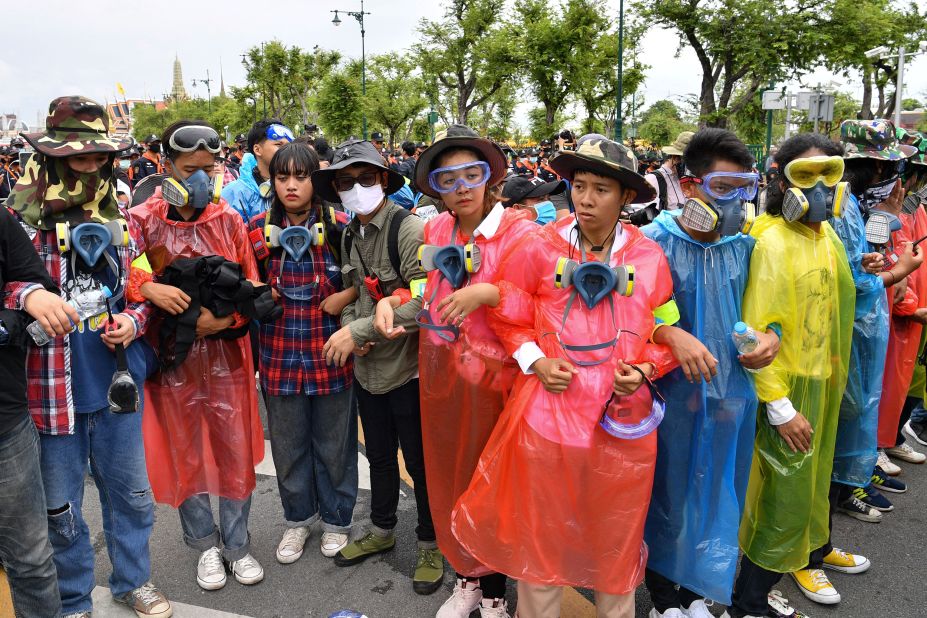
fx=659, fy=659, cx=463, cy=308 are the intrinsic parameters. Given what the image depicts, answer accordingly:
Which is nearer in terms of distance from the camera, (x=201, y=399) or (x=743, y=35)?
(x=201, y=399)

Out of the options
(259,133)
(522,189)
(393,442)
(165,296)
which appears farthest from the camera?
(522,189)

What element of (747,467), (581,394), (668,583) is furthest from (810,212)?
(668,583)

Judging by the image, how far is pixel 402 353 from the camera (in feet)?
9.61

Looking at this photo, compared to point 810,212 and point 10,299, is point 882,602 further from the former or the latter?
point 10,299

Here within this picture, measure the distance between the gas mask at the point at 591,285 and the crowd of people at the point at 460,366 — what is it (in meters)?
0.01

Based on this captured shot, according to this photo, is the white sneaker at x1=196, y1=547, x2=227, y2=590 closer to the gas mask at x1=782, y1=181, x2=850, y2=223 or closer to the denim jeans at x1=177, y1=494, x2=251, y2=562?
the denim jeans at x1=177, y1=494, x2=251, y2=562

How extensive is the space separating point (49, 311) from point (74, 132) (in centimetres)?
82

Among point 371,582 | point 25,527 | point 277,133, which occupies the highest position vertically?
point 277,133

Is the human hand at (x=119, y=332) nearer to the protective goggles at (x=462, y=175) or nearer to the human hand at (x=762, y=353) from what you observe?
the protective goggles at (x=462, y=175)

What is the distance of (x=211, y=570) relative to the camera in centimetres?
308

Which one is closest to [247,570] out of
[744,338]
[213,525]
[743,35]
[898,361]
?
[213,525]

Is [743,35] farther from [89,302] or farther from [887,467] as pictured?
[89,302]

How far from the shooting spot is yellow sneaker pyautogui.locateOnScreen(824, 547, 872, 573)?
3105 mm

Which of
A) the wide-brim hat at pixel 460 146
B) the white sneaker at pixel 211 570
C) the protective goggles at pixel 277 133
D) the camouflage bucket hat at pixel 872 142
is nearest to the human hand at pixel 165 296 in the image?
the wide-brim hat at pixel 460 146
